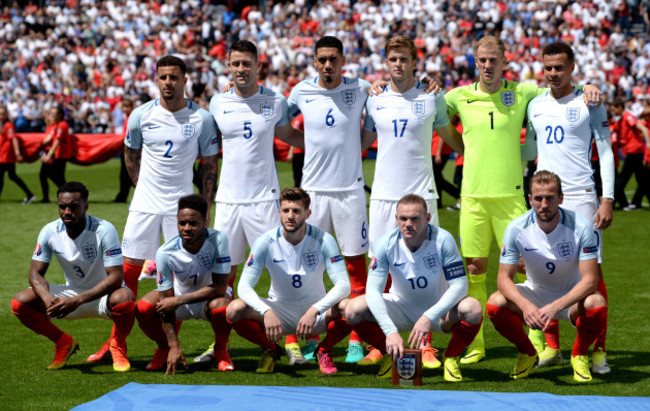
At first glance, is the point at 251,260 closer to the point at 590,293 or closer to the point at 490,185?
the point at 490,185

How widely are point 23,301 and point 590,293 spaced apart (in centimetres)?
375

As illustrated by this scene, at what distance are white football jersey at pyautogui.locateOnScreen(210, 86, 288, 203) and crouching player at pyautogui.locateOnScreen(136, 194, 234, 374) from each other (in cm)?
58

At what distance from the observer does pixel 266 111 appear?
6.86 metres

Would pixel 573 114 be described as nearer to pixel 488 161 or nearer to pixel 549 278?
pixel 488 161

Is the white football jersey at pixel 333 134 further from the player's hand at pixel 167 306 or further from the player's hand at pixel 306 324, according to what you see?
the player's hand at pixel 167 306

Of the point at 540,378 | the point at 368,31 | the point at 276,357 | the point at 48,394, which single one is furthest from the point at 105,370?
the point at 368,31

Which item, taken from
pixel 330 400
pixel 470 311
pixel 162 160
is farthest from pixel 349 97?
pixel 330 400

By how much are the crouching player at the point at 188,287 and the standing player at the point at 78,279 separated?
0.65 ft

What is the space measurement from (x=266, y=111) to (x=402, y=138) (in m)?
1.04

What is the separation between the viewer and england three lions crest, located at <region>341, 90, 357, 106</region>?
683 centimetres

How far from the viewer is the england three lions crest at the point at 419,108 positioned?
21.8 feet

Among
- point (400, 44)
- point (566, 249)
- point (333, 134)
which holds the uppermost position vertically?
point (400, 44)

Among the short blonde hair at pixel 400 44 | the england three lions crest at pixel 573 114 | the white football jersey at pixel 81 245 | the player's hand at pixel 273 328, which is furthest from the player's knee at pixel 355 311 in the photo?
the england three lions crest at pixel 573 114

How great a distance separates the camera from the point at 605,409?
4.98 metres
